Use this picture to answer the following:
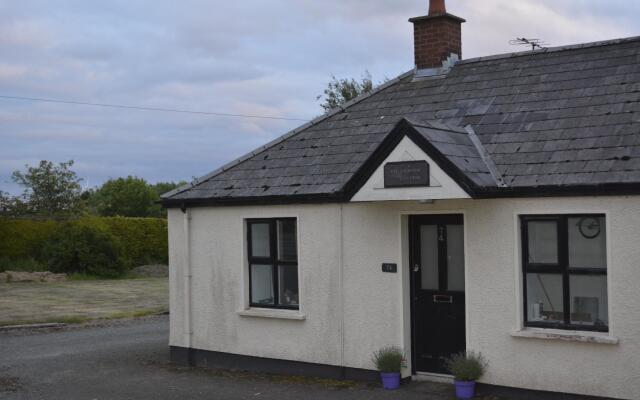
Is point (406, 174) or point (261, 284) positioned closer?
point (406, 174)

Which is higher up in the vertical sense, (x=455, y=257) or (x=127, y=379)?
(x=455, y=257)

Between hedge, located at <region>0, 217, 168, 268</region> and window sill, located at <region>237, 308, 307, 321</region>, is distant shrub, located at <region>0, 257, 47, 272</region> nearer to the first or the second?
hedge, located at <region>0, 217, 168, 268</region>

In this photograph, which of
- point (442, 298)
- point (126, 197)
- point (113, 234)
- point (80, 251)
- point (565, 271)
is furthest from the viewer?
point (126, 197)

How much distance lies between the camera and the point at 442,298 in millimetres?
11305

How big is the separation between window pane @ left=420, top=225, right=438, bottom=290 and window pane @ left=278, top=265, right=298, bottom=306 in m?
2.17

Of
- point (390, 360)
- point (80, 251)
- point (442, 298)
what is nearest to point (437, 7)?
point (442, 298)

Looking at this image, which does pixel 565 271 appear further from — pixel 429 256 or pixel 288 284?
pixel 288 284

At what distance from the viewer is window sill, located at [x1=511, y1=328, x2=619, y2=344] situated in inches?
374

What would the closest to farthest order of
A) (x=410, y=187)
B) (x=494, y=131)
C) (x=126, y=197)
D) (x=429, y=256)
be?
(x=410, y=187) → (x=429, y=256) → (x=494, y=131) → (x=126, y=197)

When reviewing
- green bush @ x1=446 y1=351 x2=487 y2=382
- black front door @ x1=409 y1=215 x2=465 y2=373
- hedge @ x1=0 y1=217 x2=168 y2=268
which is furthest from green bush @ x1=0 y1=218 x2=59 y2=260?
green bush @ x1=446 y1=351 x2=487 y2=382

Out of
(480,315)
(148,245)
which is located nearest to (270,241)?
(480,315)

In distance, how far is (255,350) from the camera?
13.1 meters

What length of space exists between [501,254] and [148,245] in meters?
29.0

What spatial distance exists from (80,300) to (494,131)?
17.5m
